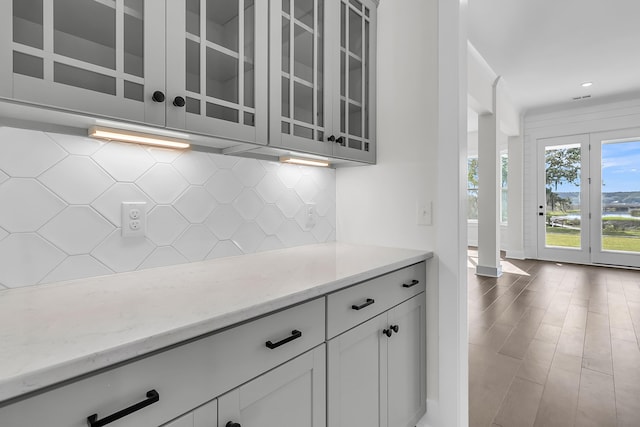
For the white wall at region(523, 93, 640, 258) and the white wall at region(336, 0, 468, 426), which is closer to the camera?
the white wall at region(336, 0, 468, 426)

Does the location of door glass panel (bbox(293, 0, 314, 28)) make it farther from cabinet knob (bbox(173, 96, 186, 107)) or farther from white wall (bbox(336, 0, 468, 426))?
cabinet knob (bbox(173, 96, 186, 107))

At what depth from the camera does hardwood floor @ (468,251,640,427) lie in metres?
1.83

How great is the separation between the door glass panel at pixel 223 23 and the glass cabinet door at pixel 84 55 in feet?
0.57

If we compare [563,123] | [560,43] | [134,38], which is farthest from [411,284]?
[563,123]

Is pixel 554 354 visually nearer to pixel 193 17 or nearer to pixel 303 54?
pixel 303 54

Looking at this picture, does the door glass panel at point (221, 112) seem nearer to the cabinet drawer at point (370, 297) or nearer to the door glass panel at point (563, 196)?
the cabinet drawer at point (370, 297)

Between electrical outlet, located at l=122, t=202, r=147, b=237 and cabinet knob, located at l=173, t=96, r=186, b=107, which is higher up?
cabinet knob, located at l=173, t=96, r=186, b=107

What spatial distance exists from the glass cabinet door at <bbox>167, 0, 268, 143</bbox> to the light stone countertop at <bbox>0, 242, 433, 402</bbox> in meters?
0.51

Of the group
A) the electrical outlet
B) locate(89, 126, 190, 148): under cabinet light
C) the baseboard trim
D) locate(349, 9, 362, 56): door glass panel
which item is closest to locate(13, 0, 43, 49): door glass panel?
locate(89, 126, 190, 148): under cabinet light

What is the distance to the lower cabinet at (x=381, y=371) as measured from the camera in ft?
3.63

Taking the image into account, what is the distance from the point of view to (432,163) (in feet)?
5.30

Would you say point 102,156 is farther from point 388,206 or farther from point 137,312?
point 388,206

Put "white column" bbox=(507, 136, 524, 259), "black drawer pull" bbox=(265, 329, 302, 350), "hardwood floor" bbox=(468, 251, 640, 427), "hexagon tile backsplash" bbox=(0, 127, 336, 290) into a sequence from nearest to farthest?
"black drawer pull" bbox=(265, 329, 302, 350) < "hexagon tile backsplash" bbox=(0, 127, 336, 290) < "hardwood floor" bbox=(468, 251, 640, 427) < "white column" bbox=(507, 136, 524, 259)

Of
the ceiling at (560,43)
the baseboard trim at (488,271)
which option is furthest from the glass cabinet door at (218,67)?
the baseboard trim at (488,271)
